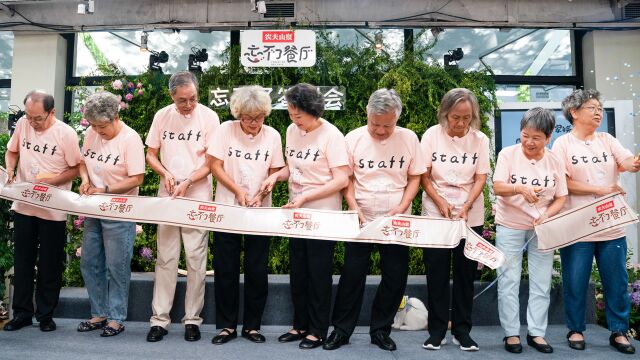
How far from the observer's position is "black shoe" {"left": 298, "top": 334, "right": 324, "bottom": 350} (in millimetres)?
2725

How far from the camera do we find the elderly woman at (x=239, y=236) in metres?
2.87

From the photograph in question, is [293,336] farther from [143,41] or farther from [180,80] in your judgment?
[143,41]

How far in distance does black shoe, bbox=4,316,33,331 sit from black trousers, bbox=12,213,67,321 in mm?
26

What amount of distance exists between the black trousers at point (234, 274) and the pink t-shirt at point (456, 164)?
1.05m

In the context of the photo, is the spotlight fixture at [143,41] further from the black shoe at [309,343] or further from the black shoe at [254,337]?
the black shoe at [309,343]

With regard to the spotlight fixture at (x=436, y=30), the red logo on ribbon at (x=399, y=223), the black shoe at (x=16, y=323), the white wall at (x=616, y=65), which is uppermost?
the spotlight fixture at (x=436, y=30)

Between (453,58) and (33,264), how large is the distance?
4.43 meters

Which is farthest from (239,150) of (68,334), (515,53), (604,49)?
(604,49)

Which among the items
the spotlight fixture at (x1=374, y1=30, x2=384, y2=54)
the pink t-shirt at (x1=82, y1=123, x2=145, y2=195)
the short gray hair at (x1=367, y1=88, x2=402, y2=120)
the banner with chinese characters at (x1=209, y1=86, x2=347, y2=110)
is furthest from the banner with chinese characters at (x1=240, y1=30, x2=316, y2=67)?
the short gray hair at (x1=367, y1=88, x2=402, y2=120)

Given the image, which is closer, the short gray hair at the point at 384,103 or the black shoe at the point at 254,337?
the short gray hair at the point at 384,103

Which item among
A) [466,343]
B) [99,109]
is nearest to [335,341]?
[466,343]

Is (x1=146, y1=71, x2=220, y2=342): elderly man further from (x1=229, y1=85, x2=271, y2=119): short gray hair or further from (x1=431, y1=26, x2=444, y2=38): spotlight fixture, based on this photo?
(x1=431, y1=26, x2=444, y2=38): spotlight fixture

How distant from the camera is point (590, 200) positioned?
294cm

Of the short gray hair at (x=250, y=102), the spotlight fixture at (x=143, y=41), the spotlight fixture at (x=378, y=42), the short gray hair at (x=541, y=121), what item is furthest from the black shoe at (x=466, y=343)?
the spotlight fixture at (x=143, y=41)
